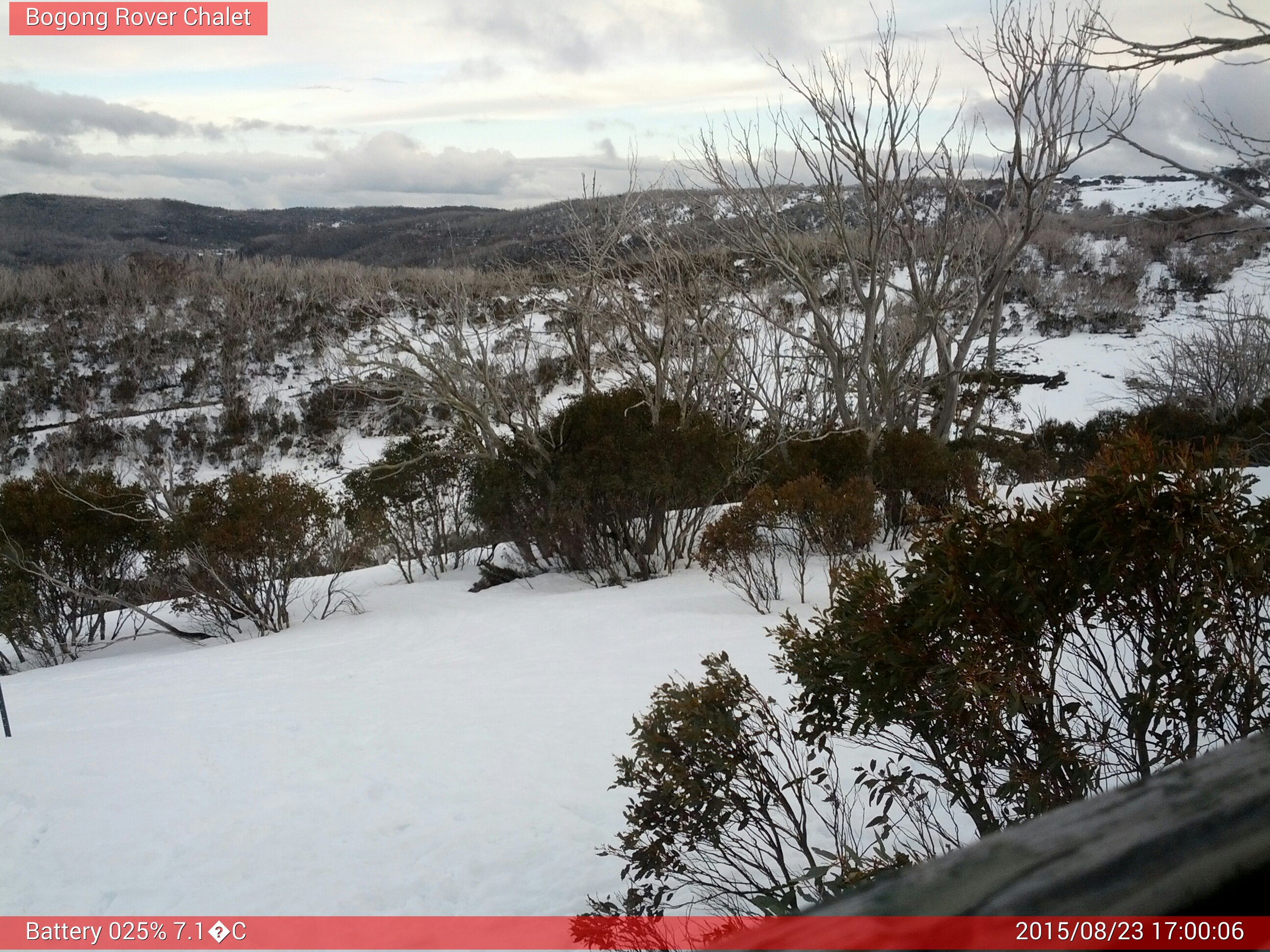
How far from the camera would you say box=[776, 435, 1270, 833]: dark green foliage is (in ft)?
7.78

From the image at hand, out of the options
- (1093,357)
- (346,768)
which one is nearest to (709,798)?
(346,768)

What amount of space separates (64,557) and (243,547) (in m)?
2.63

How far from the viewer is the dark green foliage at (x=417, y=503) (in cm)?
1279

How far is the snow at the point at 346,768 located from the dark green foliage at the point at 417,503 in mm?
3901

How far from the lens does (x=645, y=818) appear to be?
117 inches

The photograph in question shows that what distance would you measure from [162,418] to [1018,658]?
32546mm

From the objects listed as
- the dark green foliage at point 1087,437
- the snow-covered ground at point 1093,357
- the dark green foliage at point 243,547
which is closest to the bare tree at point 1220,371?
the dark green foliage at point 1087,437

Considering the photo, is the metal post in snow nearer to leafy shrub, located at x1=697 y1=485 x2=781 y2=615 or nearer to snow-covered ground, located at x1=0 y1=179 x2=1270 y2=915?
snow-covered ground, located at x1=0 y1=179 x2=1270 y2=915

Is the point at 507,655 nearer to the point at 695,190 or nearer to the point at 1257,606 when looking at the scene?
the point at 1257,606

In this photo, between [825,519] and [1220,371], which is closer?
[825,519]

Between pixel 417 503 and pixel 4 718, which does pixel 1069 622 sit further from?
pixel 417 503

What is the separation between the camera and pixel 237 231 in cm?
6319

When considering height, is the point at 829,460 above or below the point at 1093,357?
below

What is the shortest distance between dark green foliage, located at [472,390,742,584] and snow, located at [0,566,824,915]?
2.39 m
